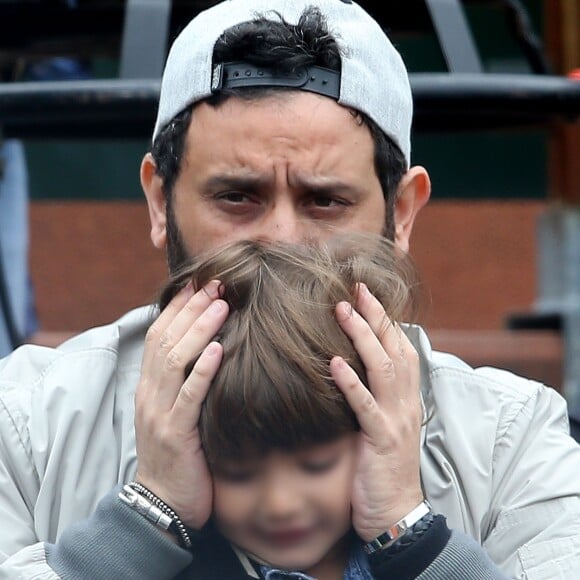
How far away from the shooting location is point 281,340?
1.87 meters

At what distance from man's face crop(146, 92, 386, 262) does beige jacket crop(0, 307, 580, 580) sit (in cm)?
23

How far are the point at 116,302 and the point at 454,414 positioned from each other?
710 centimetres

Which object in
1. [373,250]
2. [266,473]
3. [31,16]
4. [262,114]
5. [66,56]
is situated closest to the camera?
[266,473]

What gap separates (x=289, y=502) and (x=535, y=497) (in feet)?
1.32

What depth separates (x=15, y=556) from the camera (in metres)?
1.88

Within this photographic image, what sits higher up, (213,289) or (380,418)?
(213,289)

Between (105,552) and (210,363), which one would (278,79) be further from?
(105,552)

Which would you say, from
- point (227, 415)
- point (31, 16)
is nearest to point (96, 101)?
point (31, 16)

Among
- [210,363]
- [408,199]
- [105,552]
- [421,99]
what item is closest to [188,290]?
[210,363]

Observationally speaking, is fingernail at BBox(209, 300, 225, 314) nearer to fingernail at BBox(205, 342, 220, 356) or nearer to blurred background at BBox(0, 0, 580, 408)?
fingernail at BBox(205, 342, 220, 356)

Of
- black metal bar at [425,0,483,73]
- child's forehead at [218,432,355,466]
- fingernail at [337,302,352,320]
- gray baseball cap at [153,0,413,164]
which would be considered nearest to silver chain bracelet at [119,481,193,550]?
child's forehead at [218,432,355,466]

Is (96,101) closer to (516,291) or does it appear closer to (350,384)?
(350,384)

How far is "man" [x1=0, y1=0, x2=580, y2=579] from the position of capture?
6.19ft

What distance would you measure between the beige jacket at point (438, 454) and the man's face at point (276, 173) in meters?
0.23
